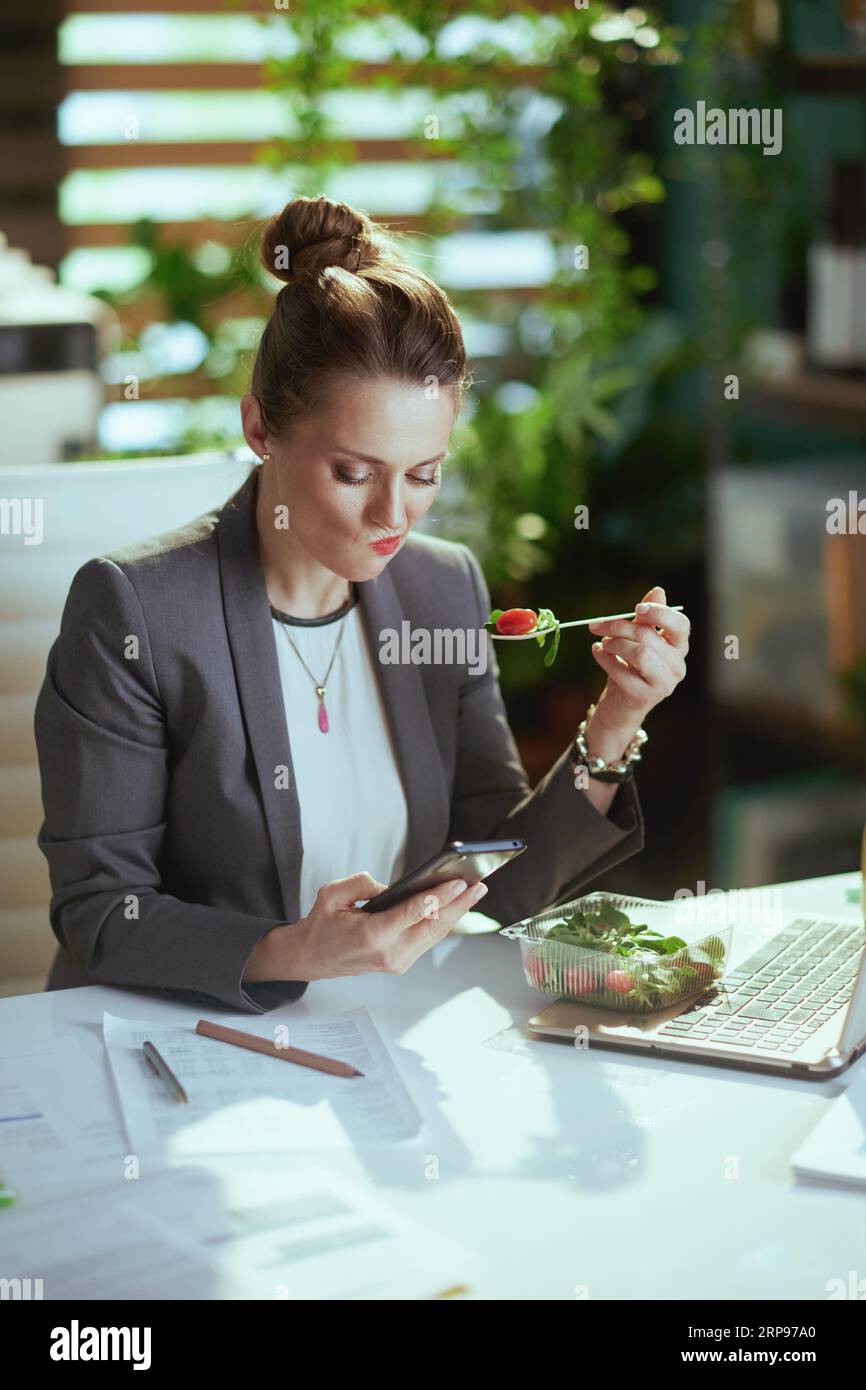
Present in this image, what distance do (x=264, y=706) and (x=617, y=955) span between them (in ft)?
1.43

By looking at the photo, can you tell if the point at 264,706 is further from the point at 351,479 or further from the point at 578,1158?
the point at 578,1158

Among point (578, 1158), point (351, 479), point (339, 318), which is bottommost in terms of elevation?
point (578, 1158)

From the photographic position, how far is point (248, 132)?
3641 mm

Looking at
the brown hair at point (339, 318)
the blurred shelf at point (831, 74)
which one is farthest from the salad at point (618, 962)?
the blurred shelf at point (831, 74)

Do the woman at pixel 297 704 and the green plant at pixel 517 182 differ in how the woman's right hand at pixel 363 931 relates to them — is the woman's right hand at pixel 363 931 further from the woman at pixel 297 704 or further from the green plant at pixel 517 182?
the green plant at pixel 517 182

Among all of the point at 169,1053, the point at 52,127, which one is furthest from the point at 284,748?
the point at 52,127

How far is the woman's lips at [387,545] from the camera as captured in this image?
145 cm

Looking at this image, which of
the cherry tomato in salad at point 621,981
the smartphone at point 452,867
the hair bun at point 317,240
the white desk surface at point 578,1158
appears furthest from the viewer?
the hair bun at point 317,240

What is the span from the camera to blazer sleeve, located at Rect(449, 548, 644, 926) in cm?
156

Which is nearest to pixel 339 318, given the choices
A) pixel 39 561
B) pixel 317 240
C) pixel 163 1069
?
pixel 317 240

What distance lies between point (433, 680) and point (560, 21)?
1867mm

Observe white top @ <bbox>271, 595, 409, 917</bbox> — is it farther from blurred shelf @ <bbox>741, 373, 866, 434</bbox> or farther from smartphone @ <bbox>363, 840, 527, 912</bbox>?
blurred shelf @ <bbox>741, 373, 866, 434</bbox>

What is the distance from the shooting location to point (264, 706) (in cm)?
151
